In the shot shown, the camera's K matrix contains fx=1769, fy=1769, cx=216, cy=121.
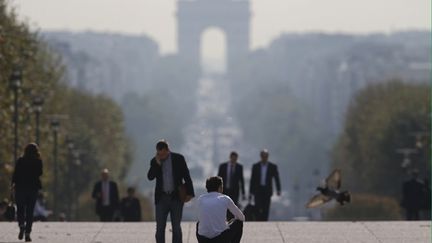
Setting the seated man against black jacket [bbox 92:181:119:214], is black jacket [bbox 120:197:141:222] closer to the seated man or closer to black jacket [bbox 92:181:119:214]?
black jacket [bbox 92:181:119:214]

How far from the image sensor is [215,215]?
79.2 feet

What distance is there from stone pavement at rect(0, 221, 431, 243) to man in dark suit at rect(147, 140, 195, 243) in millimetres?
3515

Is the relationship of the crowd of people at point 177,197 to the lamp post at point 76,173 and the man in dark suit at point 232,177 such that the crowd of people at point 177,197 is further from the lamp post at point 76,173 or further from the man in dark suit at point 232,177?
the lamp post at point 76,173

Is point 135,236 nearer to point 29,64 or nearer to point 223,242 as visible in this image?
point 223,242

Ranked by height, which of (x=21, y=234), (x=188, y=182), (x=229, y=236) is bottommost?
(x=21, y=234)

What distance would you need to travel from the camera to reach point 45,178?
69.3 meters

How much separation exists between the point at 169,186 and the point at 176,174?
234 millimetres

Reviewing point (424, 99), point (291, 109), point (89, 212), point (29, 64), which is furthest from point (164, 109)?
point (29, 64)

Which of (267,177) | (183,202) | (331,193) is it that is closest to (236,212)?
(183,202)

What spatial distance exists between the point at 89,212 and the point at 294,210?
33.0 m

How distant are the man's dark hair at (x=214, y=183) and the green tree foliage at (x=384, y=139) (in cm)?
5798

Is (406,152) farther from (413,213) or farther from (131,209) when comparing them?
(131,209)

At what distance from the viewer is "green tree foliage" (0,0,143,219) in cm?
6325

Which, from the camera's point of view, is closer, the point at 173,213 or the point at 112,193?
the point at 173,213
